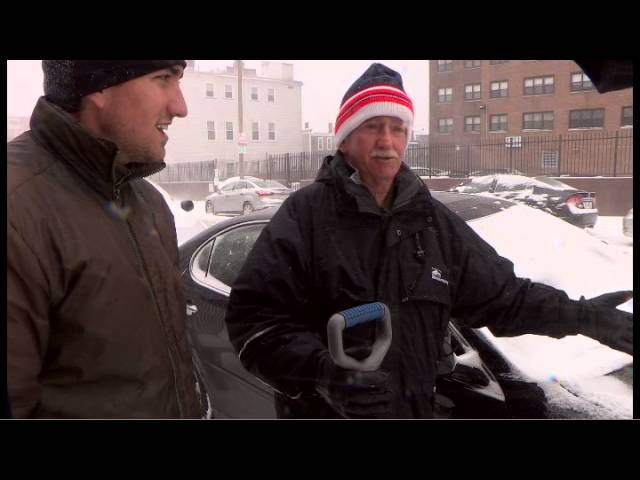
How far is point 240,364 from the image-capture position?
218 centimetres

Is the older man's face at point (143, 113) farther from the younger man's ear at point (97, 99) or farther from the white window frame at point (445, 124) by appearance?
the white window frame at point (445, 124)

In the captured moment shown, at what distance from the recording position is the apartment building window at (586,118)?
1872mm

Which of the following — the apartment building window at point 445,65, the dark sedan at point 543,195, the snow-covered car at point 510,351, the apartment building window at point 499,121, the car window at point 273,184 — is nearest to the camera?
the apartment building window at point 445,65

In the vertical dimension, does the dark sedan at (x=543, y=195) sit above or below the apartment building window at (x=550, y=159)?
below

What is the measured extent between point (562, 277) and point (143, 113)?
4.80 feet

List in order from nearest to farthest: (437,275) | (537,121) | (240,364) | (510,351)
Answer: (437,275) < (510,351) < (240,364) < (537,121)

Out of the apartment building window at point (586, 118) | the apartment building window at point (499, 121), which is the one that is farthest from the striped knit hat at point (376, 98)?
the apartment building window at point (499, 121)

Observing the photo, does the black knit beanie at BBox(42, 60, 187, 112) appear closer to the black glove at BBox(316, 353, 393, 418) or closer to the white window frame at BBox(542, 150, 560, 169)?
the black glove at BBox(316, 353, 393, 418)

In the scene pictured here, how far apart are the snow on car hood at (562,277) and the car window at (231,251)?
39.1 inches

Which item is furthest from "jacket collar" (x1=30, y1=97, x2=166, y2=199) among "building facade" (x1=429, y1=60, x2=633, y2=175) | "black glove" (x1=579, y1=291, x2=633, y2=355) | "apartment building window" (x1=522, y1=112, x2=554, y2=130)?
"apartment building window" (x1=522, y1=112, x2=554, y2=130)

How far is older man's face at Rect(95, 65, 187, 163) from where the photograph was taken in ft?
3.80

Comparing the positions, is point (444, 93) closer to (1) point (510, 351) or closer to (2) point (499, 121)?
(1) point (510, 351)

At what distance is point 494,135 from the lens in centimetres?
200

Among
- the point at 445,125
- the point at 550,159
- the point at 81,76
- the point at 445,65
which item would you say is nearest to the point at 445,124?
the point at 445,125
